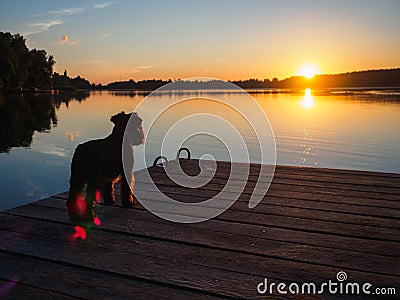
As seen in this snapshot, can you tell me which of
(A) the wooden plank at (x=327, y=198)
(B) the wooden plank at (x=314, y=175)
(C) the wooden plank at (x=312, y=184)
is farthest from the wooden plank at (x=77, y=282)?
(B) the wooden plank at (x=314, y=175)

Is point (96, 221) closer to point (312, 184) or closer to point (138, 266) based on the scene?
point (138, 266)

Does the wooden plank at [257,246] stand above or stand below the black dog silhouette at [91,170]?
below

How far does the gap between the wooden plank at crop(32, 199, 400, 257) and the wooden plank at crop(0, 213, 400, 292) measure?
0.34m

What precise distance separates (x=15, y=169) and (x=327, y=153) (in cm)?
1337

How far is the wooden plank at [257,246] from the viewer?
9.95ft

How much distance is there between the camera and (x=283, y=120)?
30.3 m

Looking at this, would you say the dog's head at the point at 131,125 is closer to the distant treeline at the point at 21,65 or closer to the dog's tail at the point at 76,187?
the dog's tail at the point at 76,187

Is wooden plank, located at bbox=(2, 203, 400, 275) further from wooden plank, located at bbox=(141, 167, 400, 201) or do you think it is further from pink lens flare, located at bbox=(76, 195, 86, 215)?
wooden plank, located at bbox=(141, 167, 400, 201)

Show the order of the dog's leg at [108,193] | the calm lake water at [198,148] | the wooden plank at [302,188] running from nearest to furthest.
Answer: the dog's leg at [108,193]
the wooden plank at [302,188]
the calm lake water at [198,148]

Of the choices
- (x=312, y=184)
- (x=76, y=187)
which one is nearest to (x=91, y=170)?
(x=76, y=187)

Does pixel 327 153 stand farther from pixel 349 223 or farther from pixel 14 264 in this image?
pixel 14 264

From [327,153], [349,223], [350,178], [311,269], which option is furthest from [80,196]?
[327,153]

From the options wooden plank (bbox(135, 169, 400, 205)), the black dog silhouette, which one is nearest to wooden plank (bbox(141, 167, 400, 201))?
wooden plank (bbox(135, 169, 400, 205))

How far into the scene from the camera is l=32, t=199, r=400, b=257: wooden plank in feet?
11.0
